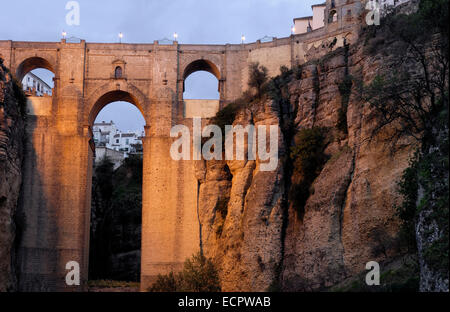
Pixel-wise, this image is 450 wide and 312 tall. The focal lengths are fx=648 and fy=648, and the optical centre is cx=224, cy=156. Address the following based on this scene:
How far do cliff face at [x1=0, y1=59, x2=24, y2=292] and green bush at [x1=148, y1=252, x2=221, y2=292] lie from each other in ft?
21.6

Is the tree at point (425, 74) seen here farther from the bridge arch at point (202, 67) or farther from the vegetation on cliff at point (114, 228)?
the vegetation on cliff at point (114, 228)

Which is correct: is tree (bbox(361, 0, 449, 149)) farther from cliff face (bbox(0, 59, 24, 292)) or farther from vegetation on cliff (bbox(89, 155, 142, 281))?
vegetation on cliff (bbox(89, 155, 142, 281))

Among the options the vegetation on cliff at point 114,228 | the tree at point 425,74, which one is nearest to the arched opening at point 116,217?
the vegetation on cliff at point 114,228

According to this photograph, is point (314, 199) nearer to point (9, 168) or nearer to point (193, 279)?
point (193, 279)

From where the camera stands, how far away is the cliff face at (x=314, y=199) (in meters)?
23.3

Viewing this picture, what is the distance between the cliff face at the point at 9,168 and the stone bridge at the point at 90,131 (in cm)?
87

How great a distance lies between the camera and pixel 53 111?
1300 inches

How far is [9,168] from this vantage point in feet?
97.2

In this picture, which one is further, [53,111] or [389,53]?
[53,111]

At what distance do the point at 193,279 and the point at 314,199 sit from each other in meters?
7.04

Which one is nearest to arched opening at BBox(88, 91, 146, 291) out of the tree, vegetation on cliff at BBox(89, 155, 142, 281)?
vegetation on cliff at BBox(89, 155, 142, 281)

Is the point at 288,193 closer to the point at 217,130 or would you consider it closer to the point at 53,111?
the point at 217,130
